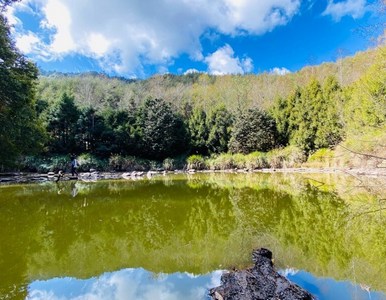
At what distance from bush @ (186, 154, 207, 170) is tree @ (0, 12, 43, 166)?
466 inches

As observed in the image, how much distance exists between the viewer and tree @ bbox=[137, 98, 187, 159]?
2408cm

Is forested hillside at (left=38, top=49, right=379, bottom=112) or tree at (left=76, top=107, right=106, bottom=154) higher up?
forested hillside at (left=38, top=49, right=379, bottom=112)

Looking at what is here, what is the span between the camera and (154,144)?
78.2ft

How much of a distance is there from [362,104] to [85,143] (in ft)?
61.9

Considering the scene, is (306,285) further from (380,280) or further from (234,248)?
(234,248)

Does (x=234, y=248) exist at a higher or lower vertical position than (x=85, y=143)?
lower

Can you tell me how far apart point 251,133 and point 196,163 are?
530 cm

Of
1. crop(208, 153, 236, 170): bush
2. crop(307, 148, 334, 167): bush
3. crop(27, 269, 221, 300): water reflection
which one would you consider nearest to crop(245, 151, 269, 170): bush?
crop(208, 153, 236, 170): bush

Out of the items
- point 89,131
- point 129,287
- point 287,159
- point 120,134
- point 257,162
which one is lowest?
point 129,287

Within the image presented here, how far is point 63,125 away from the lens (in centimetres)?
2297

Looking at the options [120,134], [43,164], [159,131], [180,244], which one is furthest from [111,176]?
[180,244]

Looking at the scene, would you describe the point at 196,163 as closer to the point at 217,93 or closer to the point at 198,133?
the point at 198,133

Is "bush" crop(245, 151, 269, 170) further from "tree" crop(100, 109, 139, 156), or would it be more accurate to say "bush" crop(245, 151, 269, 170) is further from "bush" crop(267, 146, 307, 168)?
"tree" crop(100, 109, 139, 156)

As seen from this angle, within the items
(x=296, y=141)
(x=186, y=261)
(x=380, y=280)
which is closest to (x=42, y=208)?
(x=186, y=261)
